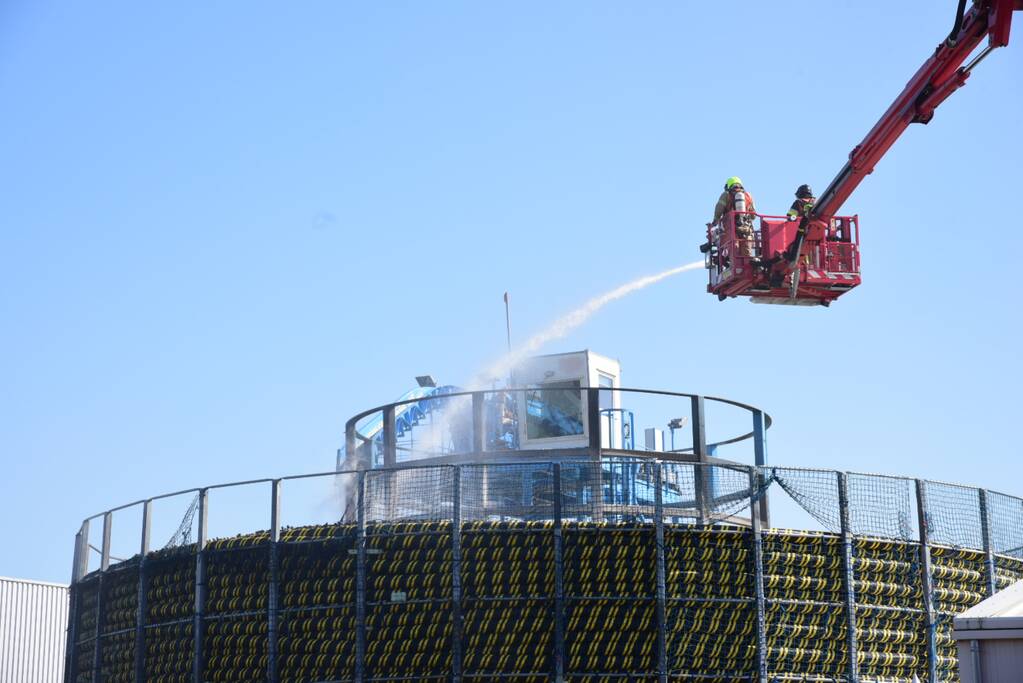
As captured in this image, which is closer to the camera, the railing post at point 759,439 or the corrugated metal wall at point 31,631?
the railing post at point 759,439

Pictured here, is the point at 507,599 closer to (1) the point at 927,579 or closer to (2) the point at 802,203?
(1) the point at 927,579

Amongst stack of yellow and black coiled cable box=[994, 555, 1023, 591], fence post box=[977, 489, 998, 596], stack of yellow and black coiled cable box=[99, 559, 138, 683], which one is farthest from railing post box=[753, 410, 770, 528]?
stack of yellow and black coiled cable box=[99, 559, 138, 683]

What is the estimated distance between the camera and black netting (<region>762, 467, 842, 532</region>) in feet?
90.8

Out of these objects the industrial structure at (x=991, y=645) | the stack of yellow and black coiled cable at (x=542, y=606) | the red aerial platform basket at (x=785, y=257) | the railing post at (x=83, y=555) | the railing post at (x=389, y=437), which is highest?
the red aerial platform basket at (x=785, y=257)

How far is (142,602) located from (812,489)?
1273cm

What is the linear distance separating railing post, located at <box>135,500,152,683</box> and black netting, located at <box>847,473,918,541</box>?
43.6 ft

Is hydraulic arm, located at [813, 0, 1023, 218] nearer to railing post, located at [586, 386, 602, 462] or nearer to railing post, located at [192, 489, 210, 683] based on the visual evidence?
railing post, located at [586, 386, 602, 462]

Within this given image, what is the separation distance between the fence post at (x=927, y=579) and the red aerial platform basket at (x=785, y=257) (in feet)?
28.2

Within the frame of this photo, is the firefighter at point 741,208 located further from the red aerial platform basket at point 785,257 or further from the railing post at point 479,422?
the railing post at point 479,422

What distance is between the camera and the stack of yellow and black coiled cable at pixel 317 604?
26.4m

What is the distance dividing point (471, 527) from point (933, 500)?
896 centimetres

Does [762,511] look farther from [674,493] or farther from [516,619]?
[516,619]

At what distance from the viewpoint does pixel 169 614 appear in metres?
28.7

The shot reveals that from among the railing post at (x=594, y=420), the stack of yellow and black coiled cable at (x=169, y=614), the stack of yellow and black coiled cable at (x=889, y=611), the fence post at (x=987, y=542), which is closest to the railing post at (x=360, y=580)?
the stack of yellow and black coiled cable at (x=169, y=614)
